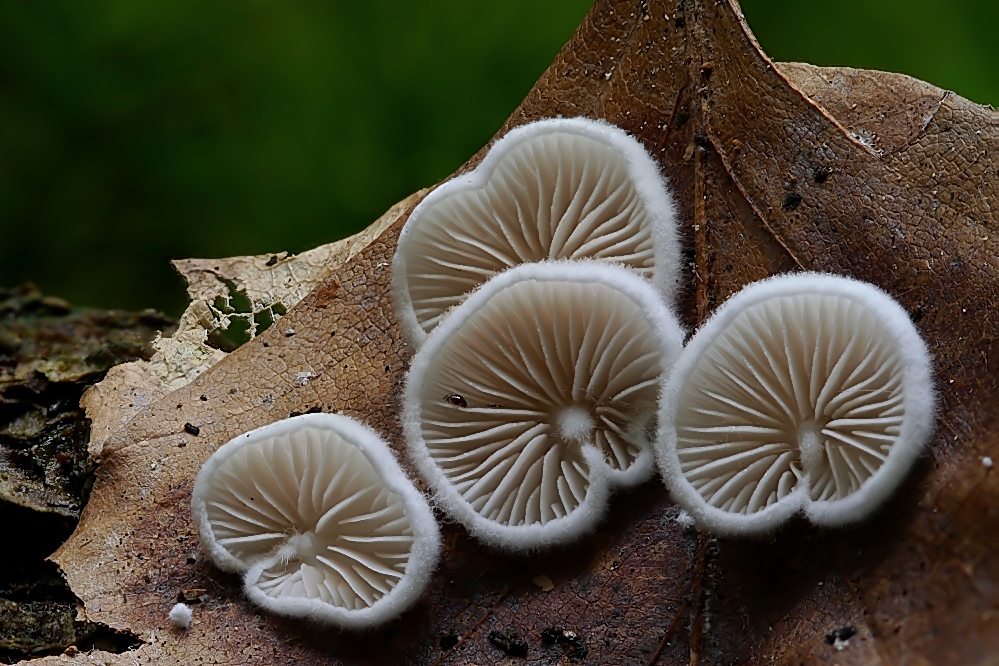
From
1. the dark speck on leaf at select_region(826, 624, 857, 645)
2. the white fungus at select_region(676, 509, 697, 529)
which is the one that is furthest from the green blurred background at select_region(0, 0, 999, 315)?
the dark speck on leaf at select_region(826, 624, 857, 645)

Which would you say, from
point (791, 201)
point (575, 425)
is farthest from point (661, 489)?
point (791, 201)

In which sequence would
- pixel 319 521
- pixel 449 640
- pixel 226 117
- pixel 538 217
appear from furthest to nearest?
pixel 226 117, pixel 538 217, pixel 319 521, pixel 449 640

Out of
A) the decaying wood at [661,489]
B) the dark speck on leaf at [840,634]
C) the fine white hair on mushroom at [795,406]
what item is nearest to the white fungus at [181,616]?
→ the decaying wood at [661,489]

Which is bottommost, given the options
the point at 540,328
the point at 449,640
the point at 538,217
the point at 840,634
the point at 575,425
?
the point at 449,640

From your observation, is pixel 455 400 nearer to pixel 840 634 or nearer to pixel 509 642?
pixel 509 642

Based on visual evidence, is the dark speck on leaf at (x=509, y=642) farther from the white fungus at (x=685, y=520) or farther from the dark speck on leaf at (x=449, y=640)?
the white fungus at (x=685, y=520)

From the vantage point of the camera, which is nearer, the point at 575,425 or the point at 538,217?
the point at 575,425

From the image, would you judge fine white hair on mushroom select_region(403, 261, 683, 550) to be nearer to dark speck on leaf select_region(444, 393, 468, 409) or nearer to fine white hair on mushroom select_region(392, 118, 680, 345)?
dark speck on leaf select_region(444, 393, 468, 409)
